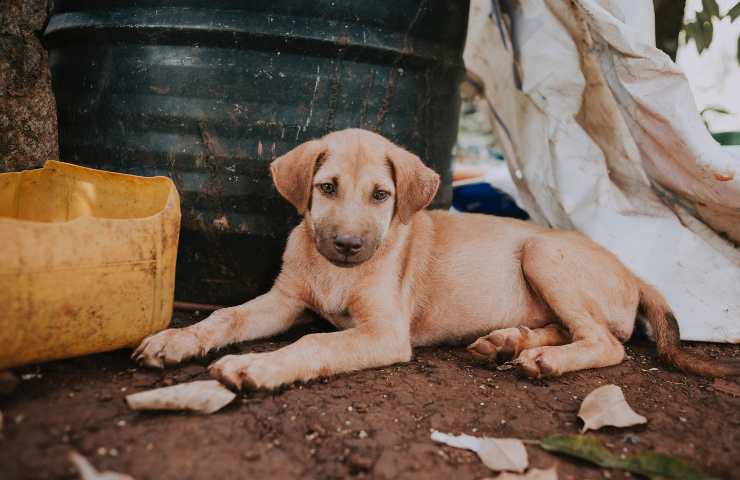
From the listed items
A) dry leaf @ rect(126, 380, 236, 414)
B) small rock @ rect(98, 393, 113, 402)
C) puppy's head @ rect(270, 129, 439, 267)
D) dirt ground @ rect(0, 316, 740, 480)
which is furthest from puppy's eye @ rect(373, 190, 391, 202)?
small rock @ rect(98, 393, 113, 402)

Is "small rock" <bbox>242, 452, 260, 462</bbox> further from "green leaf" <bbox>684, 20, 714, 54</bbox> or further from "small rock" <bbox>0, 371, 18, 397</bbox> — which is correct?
"green leaf" <bbox>684, 20, 714, 54</bbox>

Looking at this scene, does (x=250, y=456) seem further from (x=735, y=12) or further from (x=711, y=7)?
(x=711, y=7)

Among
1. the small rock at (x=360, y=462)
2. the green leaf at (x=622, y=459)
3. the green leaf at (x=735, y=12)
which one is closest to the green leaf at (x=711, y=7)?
the green leaf at (x=735, y=12)

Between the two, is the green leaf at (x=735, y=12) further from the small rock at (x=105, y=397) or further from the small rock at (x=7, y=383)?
the small rock at (x=7, y=383)

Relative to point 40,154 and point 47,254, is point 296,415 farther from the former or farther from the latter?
point 40,154

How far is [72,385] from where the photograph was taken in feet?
6.97

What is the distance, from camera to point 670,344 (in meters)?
3.07

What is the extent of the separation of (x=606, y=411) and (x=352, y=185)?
61.9 inches

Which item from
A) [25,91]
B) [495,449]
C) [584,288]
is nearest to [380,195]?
[584,288]

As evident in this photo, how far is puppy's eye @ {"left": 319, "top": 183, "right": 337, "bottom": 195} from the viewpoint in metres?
2.94

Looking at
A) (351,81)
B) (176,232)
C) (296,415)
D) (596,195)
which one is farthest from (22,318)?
(596,195)

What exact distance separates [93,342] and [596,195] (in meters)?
3.15

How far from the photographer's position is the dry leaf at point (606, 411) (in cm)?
222

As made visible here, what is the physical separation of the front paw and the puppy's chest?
28.5 inches
